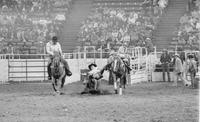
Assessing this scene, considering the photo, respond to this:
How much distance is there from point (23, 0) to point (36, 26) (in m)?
3.49

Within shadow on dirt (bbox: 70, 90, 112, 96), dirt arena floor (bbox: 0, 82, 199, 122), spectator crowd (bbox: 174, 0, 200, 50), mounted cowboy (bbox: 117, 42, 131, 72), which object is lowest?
dirt arena floor (bbox: 0, 82, 199, 122)

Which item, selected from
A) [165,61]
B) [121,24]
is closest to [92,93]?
[165,61]

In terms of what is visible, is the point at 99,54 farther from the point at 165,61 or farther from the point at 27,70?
the point at 27,70

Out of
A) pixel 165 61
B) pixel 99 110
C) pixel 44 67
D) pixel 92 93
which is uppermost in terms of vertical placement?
pixel 165 61

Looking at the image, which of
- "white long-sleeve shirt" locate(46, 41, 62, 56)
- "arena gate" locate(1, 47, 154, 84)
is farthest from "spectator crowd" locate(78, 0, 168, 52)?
"white long-sleeve shirt" locate(46, 41, 62, 56)

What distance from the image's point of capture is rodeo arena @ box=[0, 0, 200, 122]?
15750 mm

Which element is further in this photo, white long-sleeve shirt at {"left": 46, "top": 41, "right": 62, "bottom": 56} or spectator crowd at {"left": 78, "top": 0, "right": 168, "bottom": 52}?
spectator crowd at {"left": 78, "top": 0, "right": 168, "bottom": 52}

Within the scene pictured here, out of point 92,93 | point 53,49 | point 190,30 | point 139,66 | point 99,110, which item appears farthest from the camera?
point 190,30

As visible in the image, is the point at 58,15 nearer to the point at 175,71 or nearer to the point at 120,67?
the point at 175,71

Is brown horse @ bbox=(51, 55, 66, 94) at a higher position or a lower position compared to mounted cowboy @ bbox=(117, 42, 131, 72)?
lower

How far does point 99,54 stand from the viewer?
2709 centimetres

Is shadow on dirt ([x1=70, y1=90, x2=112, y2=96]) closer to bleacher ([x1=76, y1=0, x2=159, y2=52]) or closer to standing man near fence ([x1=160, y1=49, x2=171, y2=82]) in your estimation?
standing man near fence ([x1=160, y1=49, x2=171, y2=82])

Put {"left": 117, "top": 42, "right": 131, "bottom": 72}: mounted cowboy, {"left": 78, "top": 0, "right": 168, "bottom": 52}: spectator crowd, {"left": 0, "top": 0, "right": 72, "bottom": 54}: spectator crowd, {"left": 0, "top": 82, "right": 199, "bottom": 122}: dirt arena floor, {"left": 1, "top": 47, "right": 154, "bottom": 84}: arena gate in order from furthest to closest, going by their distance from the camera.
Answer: {"left": 0, "top": 0, "right": 72, "bottom": 54}: spectator crowd
{"left": 78, "top": 0, "right": 168, "bottom": 52}: spectator crowd
{"left": 1, "top": 47, "right": 154, "bottom": 84}: arena gate
{"left": 117, "top": 42, "right": 131, "bottom": 72}: mounted cowboy
{"left": 0, "top": 82, "right": 199, "bottom": 122}: dirt arena floor

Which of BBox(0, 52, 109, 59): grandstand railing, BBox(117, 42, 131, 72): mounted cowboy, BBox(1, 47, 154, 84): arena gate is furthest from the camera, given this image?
BBox(0, 52, 109, 59): grandstand railing
